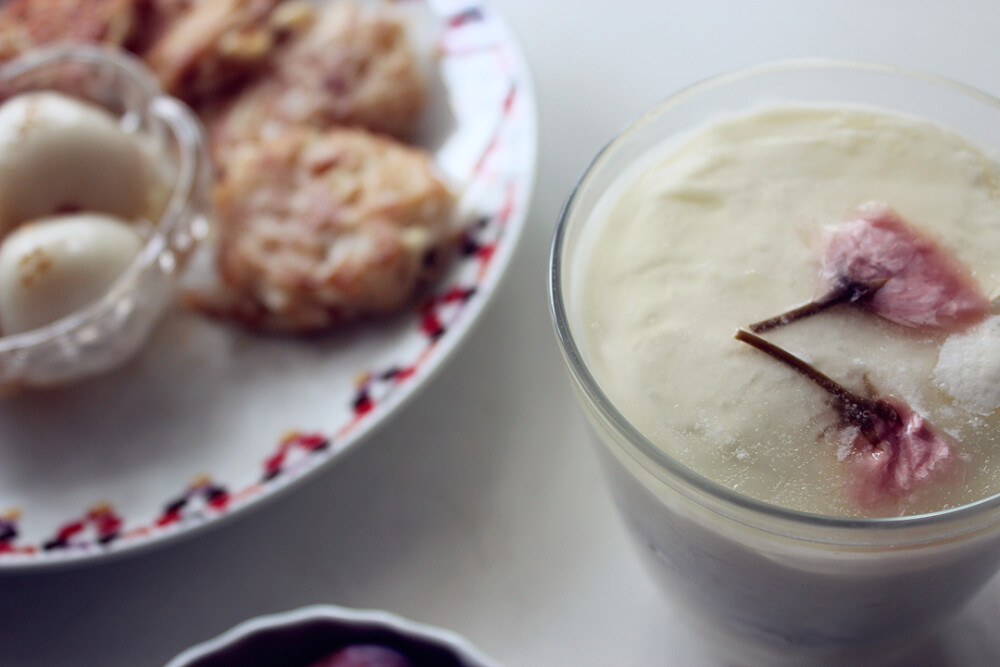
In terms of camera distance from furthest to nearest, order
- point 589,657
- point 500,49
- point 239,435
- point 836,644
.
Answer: point 500,49
point 239,435
point 589,657
point 836,644

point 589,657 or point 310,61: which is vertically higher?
point 310,61

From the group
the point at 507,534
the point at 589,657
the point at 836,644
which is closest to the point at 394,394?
the point at 507,534

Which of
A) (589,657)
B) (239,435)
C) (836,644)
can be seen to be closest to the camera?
(836,644)

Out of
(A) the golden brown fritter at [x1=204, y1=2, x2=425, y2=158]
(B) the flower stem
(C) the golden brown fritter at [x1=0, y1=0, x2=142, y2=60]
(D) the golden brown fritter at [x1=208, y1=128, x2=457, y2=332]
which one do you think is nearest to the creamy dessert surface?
(B) the flower stem

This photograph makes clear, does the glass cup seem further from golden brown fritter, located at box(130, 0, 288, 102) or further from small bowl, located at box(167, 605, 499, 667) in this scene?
golden brown fritter, located at box(130, 0, 288, 102)

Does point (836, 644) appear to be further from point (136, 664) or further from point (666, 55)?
point (666, 55)

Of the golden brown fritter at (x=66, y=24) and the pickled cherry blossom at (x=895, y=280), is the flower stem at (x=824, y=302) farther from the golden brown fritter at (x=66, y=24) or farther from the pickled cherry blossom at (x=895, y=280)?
the golden brown fritter at (x=66, y=24)

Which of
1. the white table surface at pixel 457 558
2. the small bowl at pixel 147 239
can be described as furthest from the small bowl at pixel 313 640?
the small bowl at pixel 147 239
